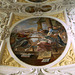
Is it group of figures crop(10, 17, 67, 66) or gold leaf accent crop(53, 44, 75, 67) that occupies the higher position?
group of figures crop(10, 17, 67, 66)

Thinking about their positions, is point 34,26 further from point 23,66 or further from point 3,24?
point 23,66

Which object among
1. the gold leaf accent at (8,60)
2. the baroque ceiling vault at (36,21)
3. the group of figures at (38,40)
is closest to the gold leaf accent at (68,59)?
the baroque ceiling vault at (36,21)

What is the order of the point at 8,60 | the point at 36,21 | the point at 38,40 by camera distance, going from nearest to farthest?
the point at 8,60
the point at 38,40
the point at 36,21

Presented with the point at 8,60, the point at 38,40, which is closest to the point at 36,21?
the point at 38,40

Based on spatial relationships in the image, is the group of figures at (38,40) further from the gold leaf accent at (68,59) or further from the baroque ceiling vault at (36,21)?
the gold leaf accent at (68,59)

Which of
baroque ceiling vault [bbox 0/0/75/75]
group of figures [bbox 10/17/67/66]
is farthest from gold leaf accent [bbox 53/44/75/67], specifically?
group of figures [bbox 10/17/67/66]

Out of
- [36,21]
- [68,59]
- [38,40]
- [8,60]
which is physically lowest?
[68,59]

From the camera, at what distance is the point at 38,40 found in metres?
8.26

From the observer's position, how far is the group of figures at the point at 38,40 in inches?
286

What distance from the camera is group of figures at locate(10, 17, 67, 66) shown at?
7.26 meters

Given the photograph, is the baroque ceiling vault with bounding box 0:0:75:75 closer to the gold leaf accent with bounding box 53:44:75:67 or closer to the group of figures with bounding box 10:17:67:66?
the gold leaf accent with bounding box 53:44:75:67

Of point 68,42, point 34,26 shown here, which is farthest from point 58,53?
point 34,26

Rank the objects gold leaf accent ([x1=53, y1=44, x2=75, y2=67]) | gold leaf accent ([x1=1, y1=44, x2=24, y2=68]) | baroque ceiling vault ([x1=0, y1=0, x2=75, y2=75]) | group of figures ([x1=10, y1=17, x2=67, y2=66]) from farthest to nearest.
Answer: group of figures ([x1=10, y1=17, x2=67, y2=66])
gold leaf accent ([x1=1, y1=44, x2=24, y2=68])
gold leaf accent ([x1=53, y1=44, x2=75, y2=67])
baroque ceiling vault ([x1=0, y1=0, x2=75, y2=75])

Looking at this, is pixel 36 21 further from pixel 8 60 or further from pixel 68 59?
pixel 68 59
